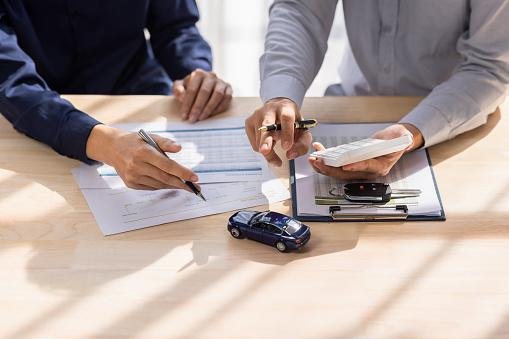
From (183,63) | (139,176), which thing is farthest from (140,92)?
(139,176)

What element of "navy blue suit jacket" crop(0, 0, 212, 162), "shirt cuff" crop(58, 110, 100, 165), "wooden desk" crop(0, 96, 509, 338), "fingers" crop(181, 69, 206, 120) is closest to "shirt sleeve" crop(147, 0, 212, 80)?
"navy blue suit jacket" crop(0, 0, 212, 162)

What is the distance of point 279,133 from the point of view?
4.56 ft

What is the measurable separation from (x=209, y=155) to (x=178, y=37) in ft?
1.82

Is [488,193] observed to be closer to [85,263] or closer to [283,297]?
[283,297]

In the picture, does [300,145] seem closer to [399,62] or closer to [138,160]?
[138,160]

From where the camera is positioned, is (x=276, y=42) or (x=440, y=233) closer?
(x=440, y=233)

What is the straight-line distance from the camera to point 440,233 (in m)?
1.22

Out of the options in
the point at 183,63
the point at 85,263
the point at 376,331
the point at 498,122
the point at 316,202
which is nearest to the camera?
the point at 376,331

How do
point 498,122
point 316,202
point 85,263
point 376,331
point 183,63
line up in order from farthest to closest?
point 183,63 → point 498,122 → point 316,202 → point 85,263 → point 376,331

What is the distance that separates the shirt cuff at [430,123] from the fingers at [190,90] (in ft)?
1.52

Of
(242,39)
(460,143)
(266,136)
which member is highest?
(266,136)

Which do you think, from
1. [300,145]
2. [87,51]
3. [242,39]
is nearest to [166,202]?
[300,145]

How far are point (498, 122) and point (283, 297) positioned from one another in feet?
2.47

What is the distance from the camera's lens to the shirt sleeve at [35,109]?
1420 millimetres
